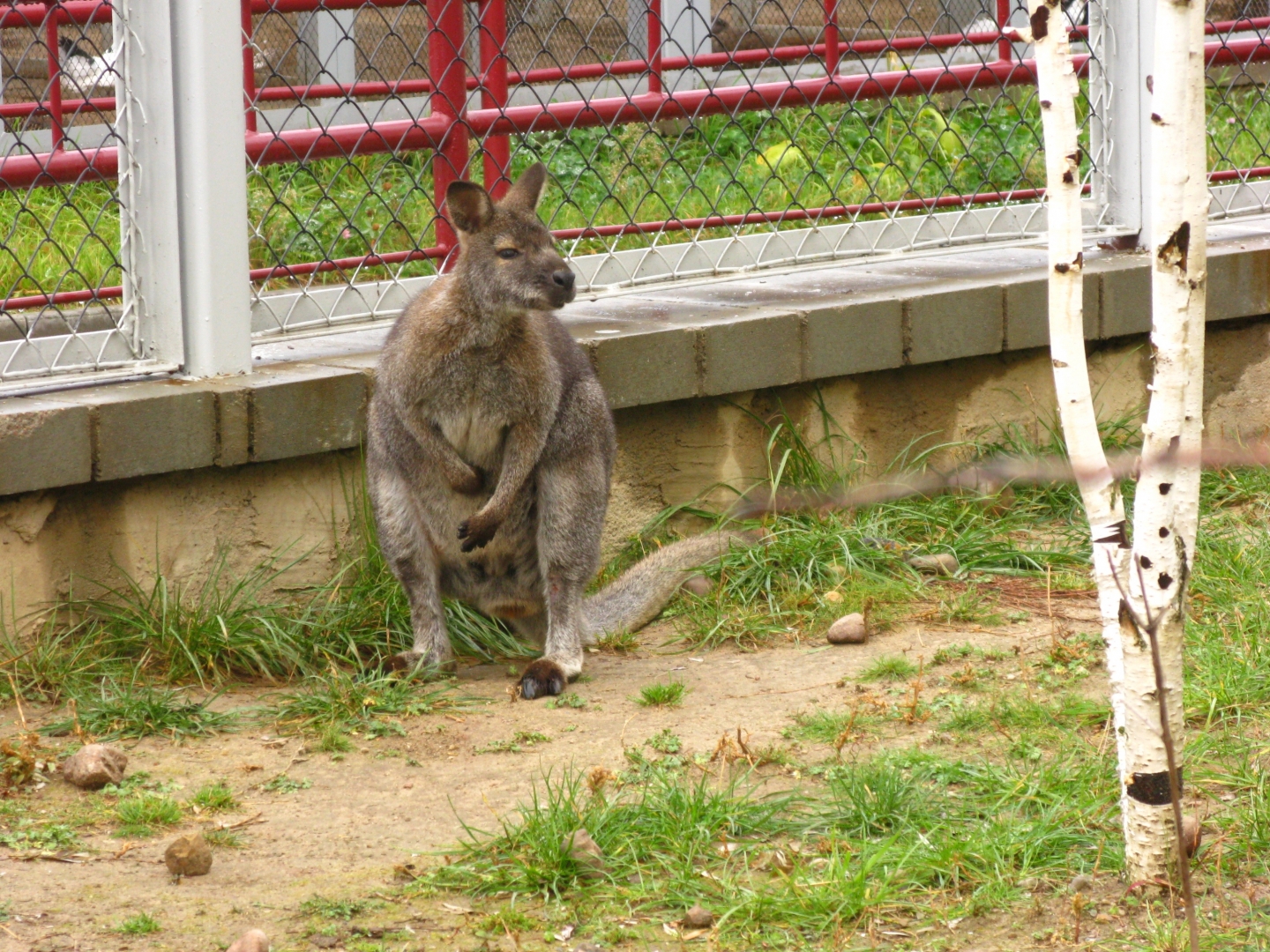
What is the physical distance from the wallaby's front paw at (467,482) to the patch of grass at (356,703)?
518 mm

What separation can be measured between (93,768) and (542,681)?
1.14 metres

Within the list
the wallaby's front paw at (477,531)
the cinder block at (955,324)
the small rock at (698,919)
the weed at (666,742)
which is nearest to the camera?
the small rock at (698,919)

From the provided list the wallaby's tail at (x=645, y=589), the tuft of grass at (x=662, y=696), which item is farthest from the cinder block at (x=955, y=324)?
the tuft of grass at (x=662, y=696)

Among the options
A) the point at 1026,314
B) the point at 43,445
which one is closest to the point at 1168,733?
the point at 43,445

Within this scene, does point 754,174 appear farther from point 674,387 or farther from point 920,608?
point 920,608

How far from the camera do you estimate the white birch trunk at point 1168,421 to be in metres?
2.50

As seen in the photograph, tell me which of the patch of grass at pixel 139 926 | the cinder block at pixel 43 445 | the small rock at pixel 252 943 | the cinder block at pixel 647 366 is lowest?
the patch of grass at pixel 139 926

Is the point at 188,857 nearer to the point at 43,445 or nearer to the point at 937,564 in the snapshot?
the point at 43,445

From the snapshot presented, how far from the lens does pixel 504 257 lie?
4.20 metres

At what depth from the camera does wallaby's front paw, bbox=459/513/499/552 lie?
13.9 feet

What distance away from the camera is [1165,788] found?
2.70 m

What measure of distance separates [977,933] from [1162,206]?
121 cm

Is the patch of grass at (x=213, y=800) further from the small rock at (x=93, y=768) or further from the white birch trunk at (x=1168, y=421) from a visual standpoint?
the white birch trunk at (x=1168, y=421)

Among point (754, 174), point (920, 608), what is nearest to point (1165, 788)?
point (920, 608)
